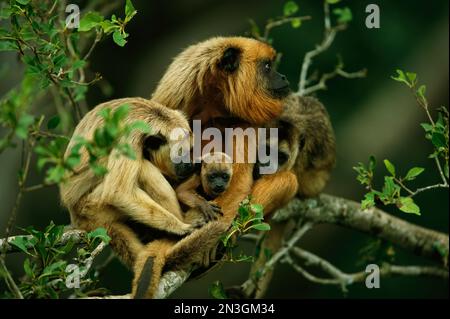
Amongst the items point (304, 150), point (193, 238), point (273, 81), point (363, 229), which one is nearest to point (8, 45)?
point (193, 238)

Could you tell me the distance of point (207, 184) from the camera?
5461mm

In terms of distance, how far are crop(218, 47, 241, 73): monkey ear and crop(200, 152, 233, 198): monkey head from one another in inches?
30.4

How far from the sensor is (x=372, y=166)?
5.20 m

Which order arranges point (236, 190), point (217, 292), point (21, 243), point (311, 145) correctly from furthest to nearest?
point (311, 145) < point (236, 190) < point (217, 292) < point (21, 243)

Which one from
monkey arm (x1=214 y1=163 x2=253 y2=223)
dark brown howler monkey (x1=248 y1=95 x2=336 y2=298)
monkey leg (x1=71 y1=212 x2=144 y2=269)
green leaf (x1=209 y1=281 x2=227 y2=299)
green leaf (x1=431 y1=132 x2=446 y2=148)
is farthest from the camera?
dark brown howler monkey (x1=248 y1=95 x2=336 y2=298)

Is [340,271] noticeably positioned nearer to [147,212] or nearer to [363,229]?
[363,229]

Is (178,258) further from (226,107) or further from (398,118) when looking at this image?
(398,118)

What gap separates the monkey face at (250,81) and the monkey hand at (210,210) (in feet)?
2.82

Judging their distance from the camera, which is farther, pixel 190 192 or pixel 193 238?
pixel 190 192

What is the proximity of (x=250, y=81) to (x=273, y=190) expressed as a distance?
892 millimetres

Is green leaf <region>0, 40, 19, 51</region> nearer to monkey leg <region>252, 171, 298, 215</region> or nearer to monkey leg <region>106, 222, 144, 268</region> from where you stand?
monkey leg <region>106, 222, 144, 268</region>

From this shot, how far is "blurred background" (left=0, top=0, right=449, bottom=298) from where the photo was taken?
1212 cm

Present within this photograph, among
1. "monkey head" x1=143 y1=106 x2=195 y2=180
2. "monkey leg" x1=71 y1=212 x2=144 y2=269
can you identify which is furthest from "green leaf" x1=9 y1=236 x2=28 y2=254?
"monkey head" x1=143 y1=106 x2=195 y2=180

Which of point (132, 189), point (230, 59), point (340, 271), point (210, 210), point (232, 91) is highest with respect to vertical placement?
point (230, 59)
